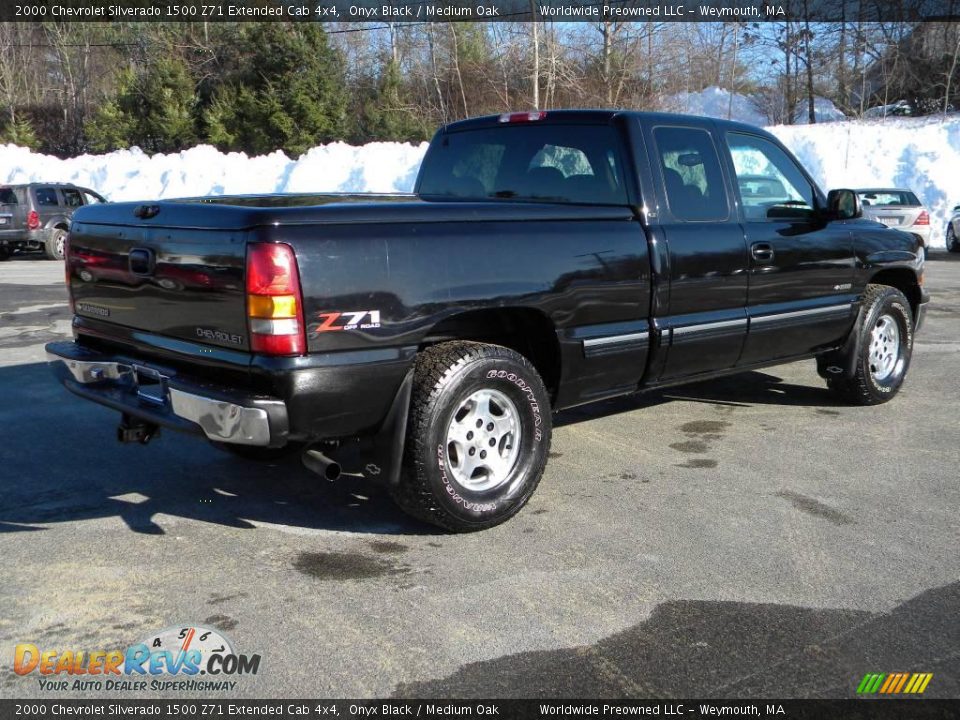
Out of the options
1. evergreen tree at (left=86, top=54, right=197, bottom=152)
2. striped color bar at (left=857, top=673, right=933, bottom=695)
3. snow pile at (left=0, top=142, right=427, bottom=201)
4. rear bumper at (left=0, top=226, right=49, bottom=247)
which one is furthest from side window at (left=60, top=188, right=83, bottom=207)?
striped color bar at (left=857, top=673, right=933, bottom=695)

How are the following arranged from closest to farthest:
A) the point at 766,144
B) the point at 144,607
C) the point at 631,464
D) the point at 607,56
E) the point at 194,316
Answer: the point at 144,607 < the point at 194,316 < the point at 631,464 < the point at 766,144 < the point at 607,56

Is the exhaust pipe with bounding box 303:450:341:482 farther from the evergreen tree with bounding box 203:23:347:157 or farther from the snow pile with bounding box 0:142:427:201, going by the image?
the evergreen tree with bounding box 203:23:347:157

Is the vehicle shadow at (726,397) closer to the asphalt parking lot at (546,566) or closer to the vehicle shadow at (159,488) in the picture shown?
the asphalt parking lot at (546,566)

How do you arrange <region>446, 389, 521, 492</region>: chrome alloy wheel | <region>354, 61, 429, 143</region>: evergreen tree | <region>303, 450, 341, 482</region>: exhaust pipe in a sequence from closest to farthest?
<region>303, 450, 341, 482</region>: exhaust pipe, <region>446, 389, 521, 492</region>: chrome alloy wheel, <region>354, 61, 429, 143</region>: evergreen tree

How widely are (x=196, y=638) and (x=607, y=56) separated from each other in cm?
2443

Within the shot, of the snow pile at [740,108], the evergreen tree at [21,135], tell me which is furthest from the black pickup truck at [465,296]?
the evergreen tree at [21,135]

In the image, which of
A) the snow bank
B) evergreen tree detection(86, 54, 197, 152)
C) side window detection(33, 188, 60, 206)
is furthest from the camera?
evergreen tree detection(86, 54, 197, 152)

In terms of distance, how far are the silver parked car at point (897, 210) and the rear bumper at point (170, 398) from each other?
1676 cm

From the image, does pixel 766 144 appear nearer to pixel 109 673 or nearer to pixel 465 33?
pixel 109 673

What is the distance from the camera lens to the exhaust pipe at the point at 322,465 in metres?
3.82

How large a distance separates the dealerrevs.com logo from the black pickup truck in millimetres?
802

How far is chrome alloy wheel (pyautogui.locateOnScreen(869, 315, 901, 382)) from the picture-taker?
661 cm

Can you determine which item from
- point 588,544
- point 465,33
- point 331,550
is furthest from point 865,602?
point 465,33

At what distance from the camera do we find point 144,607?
3.46 meters
